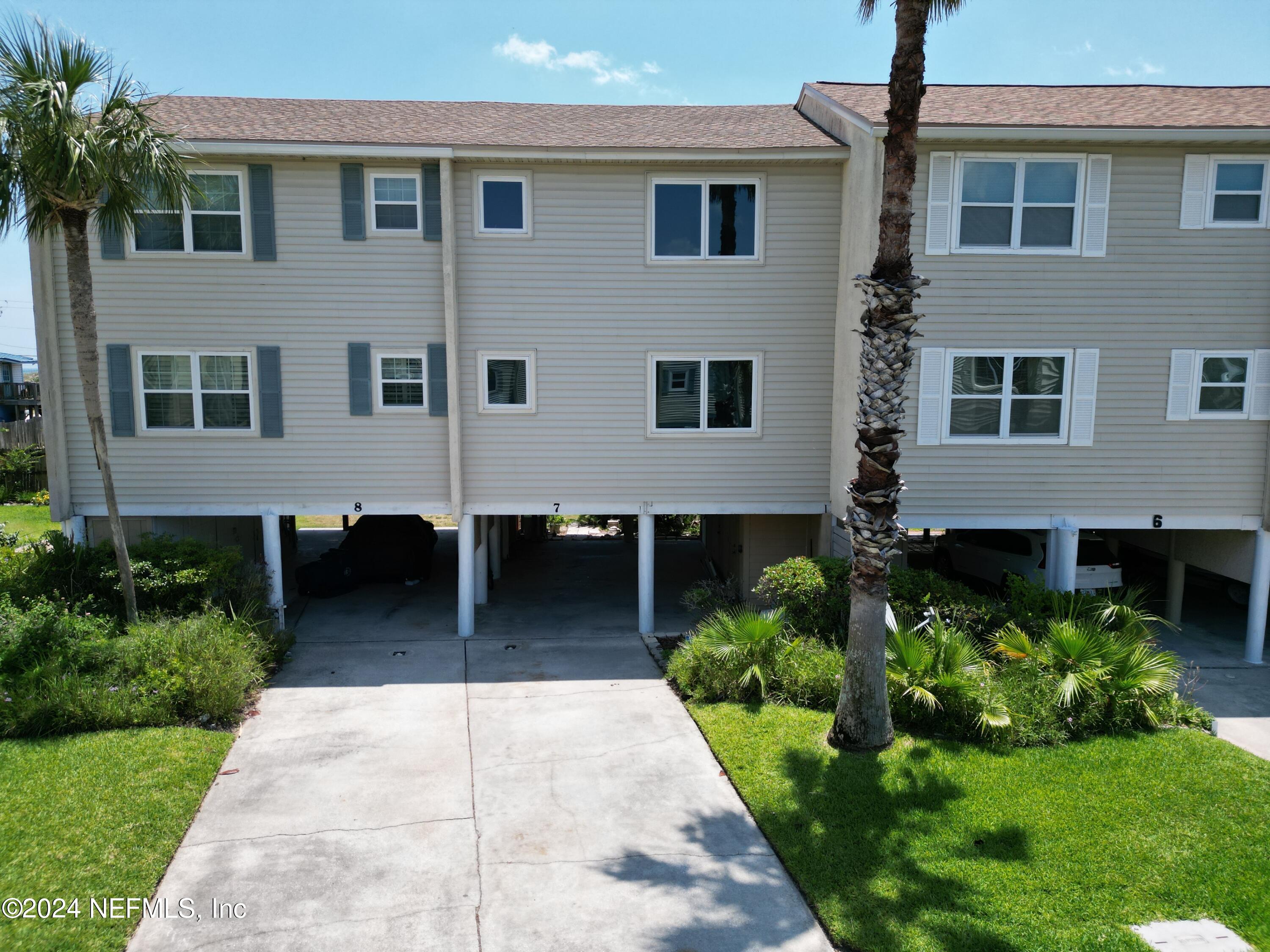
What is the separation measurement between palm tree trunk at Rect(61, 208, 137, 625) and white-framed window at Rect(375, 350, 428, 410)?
11.9 feet

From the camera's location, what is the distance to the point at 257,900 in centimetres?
594

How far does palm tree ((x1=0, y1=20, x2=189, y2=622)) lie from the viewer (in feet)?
28.8

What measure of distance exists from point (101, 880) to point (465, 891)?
8.86 feet

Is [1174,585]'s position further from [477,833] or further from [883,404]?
[477,833]

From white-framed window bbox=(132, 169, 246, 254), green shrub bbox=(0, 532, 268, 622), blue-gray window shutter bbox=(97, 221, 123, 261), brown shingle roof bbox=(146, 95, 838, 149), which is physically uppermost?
brown shingle roof bbox=(146, 95, 838, 149)

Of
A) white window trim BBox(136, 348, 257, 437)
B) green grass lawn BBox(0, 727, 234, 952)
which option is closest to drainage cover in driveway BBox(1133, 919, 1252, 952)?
green grass lawn BBox(0, 727, 234, 952)

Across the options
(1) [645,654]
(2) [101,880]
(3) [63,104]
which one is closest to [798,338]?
(1) [645,654]

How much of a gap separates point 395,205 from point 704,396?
18.2 feet

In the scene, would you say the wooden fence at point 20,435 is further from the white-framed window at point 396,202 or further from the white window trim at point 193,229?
the white-framed window at point 396,202

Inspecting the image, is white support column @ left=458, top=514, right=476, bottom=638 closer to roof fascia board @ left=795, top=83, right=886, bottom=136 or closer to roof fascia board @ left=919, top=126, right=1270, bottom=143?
roof fascia board @ left=795, top=83, right=886, bottom=136

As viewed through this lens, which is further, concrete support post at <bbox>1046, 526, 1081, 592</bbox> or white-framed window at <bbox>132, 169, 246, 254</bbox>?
concrete support post at <bbox>1046, 526, 1081, 592</bbox>

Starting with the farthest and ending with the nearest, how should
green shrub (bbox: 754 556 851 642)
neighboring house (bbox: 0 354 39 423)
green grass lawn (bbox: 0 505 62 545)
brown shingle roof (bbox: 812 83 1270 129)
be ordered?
neighboring house (bbox: 0 354 39 423) < green grass lawn (bbox: 0 505 62 545) < brown shingle roof (bbox: 812 83 1270 129) < green shrub (bbox: 754 556 851 642)

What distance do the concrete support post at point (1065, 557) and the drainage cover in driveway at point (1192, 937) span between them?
7151 millimetres

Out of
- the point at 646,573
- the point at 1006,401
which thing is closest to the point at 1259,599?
the point at 1006,401
